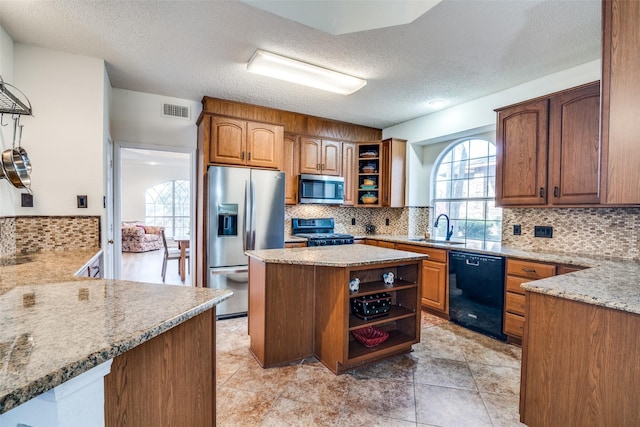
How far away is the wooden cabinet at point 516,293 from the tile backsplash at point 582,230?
56cm

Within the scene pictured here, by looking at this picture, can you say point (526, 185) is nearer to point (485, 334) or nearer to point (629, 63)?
point (485, 334)

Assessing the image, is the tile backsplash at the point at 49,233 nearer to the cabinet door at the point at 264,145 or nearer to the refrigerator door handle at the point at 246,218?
the refrigerator door handle at the point at 246,218

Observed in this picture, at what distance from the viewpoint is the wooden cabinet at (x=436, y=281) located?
11.1 ft

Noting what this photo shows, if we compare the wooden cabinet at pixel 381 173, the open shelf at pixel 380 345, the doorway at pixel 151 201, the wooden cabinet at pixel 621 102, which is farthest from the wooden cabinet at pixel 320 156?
the doorway at pixel 151 201

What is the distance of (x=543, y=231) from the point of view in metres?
3.05

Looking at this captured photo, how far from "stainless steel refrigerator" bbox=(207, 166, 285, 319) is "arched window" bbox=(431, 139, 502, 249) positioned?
244 cm

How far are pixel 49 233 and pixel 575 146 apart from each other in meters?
4.47

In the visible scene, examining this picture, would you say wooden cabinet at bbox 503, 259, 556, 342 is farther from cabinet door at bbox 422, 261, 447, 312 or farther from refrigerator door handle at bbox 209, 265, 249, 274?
refrigerator door handle at bbox 209, 265, 249, 274

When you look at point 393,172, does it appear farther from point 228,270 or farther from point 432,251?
point 228,270

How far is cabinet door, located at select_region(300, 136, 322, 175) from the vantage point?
4258 mm

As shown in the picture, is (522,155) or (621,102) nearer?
(621,102)

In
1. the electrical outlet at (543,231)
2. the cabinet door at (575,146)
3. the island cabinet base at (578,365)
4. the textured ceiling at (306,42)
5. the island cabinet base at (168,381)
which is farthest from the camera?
the electrical outlet at (543,231)

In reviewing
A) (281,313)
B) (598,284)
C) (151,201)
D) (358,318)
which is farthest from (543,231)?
(151,201)

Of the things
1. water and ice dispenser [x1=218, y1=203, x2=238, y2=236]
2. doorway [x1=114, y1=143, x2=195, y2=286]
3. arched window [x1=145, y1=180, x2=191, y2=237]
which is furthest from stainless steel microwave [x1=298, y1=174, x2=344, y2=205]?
arched window [x1=145, y1=180, x2=191, y2=237]
